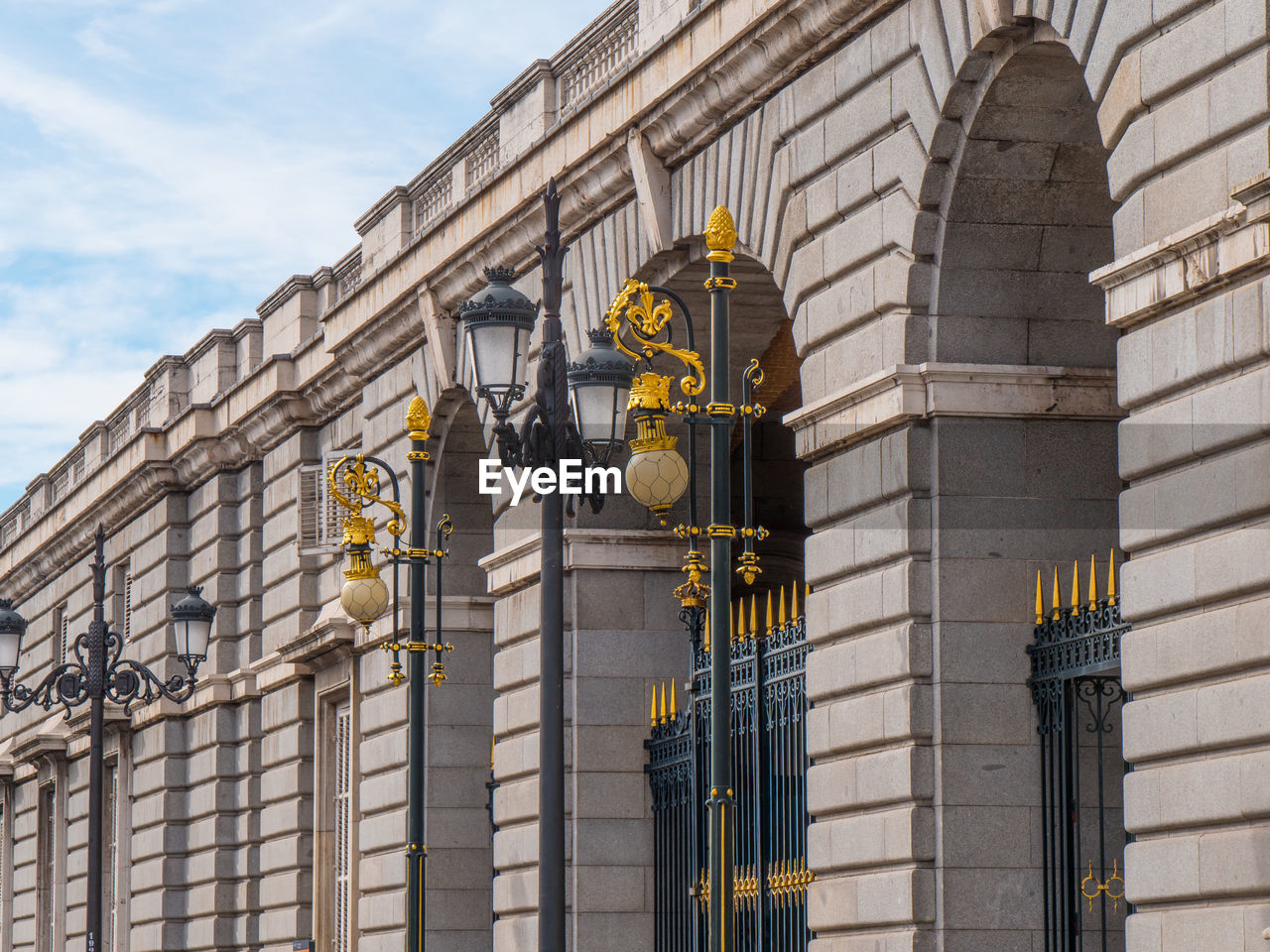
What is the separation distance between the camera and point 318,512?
30531 millimetres

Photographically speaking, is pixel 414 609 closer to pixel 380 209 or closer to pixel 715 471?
pixel 715 471

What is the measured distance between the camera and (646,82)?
66.0 feet

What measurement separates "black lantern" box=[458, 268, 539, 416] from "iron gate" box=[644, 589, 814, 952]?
11.2ft

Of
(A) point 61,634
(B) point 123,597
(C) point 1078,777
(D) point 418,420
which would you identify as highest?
(B) point 123,597

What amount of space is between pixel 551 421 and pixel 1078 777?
4.01 metres

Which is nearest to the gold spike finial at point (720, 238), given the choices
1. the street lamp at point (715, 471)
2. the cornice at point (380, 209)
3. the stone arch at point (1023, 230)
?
the street lamp at point (715, 471)

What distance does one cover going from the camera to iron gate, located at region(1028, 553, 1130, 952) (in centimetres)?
1530

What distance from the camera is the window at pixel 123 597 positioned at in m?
39.2

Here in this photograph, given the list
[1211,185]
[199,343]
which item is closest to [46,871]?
[199,343]

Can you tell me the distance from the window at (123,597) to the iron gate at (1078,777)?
25505 mm

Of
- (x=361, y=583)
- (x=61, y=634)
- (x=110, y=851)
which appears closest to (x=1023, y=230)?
(x=361, y=583)

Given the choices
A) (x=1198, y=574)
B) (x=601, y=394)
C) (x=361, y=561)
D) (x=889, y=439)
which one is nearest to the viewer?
(x=1198, y=574)

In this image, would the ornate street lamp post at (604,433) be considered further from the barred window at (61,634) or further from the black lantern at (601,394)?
the barred window at (61,634)

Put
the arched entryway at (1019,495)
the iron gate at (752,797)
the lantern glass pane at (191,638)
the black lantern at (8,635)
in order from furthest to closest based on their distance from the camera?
the black lantern at (8,635), the lantern glass pane at (191,638), the iron gate at (752,797), the arched entryway at (1019,495)
